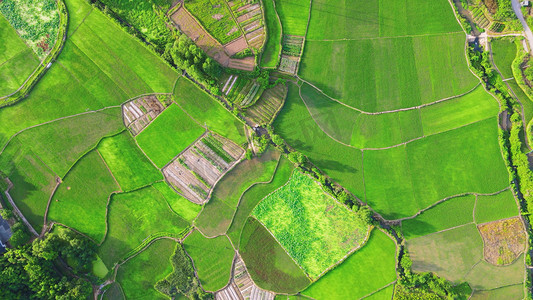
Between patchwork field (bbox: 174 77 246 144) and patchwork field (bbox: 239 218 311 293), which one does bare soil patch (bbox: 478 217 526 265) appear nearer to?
patchwork field (bbox: 239 218 311 293)

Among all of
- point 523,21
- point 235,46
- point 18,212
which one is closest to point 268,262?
point 235,46

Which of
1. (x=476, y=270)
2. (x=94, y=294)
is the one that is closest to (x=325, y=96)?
(x=476, y=270)

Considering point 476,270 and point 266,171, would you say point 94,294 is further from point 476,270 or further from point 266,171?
point 476,270

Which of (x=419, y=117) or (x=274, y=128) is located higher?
(x=274, y=128)

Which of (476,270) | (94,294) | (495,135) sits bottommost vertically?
(476,270)

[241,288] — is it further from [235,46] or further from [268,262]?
[235,46]

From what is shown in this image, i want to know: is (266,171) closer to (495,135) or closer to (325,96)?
(325,96)
